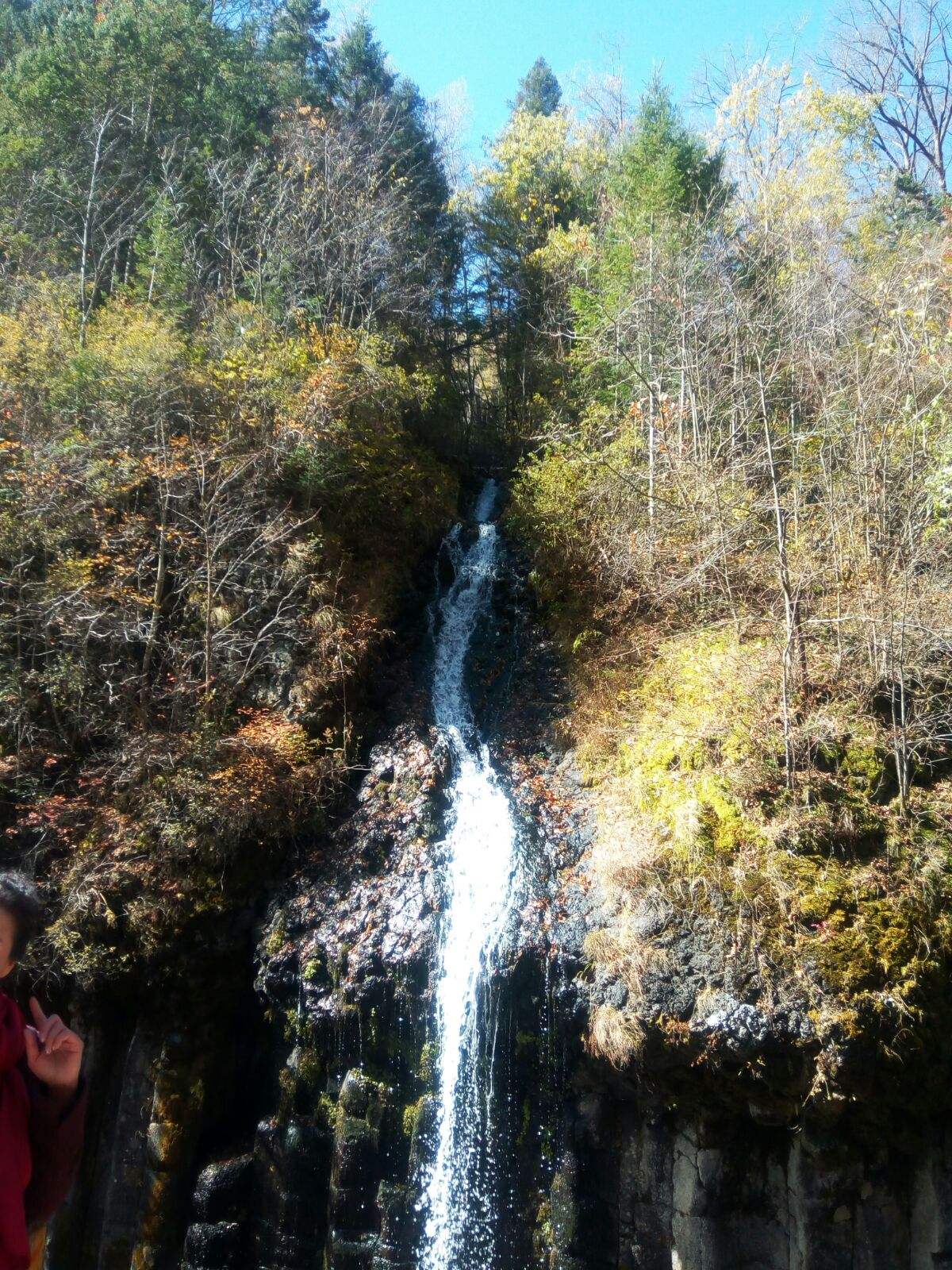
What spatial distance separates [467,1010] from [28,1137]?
5411 mm

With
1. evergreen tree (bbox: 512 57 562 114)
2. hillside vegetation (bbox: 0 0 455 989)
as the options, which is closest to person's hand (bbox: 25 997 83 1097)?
hillside vegetation (bbox: 0 0 455 989)

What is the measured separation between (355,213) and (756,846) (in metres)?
11.9

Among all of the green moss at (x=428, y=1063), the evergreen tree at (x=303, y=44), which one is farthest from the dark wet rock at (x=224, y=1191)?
the evergreen tree at (x=303, y=44)

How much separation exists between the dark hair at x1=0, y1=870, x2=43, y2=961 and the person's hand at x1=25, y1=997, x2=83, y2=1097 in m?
0.13

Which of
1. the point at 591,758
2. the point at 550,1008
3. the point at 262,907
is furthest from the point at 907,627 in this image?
the point at 262,907

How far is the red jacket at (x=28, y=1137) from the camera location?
1.94 metres

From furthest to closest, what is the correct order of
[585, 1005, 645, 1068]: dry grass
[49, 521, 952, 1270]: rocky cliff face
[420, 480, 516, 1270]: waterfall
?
[420, 480, 516, 1270]: waterfall < [585, 1005, 645, 1068]: dry grass < [49, 521, 952, 1270]: rocky cliff face

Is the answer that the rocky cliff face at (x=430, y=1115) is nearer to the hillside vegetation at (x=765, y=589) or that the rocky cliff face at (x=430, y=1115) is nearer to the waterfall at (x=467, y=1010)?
the waterfall at (x=467, y=1010)

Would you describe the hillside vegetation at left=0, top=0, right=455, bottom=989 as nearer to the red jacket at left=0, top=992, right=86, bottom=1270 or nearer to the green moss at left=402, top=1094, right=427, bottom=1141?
the green moss at left=402, top=1094, right=427, bottom=1141

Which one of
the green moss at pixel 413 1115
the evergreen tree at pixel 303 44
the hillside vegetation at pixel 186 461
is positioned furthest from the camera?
the evergreen tree at pixel 303 44

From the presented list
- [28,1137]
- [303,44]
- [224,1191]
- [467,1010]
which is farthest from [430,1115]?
[303,44]

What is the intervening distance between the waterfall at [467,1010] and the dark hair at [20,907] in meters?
5.54

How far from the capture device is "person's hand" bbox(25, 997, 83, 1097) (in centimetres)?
201

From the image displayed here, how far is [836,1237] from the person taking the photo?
5.91 m
